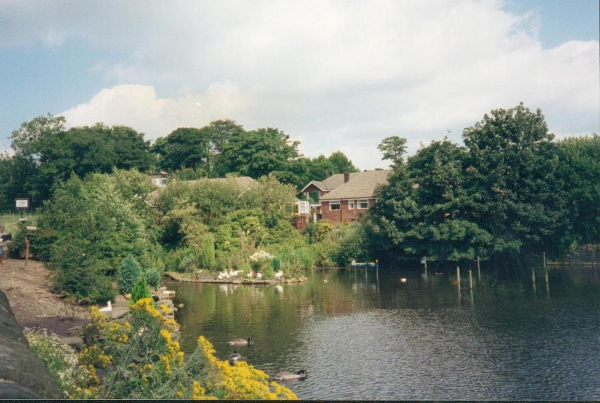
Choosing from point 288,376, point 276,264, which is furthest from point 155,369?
point 276,264

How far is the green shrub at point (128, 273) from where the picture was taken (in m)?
31.6

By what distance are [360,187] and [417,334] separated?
4362 cm

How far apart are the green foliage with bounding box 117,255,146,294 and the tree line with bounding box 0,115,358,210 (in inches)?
1554

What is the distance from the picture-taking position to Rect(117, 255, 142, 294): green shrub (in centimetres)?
3164

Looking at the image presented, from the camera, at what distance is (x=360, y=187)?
66812mm

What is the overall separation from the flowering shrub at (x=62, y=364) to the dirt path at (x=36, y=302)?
662cm

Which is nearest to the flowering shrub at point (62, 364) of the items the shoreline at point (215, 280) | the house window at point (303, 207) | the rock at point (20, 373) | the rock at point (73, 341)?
the rock at point (20, 373)

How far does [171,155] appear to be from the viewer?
101 m

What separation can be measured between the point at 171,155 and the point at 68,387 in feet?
309

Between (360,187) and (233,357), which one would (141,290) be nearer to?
(233,357)

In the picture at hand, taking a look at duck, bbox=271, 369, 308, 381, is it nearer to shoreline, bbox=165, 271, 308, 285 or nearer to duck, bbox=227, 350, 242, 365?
duck, bbox=227, 350, 242, 365

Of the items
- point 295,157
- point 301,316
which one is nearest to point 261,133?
point 295,157

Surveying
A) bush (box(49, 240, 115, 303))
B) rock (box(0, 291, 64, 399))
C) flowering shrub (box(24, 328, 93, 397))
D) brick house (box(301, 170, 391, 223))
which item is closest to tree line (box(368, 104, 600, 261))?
brick house (box(301, 170, 391, 223))

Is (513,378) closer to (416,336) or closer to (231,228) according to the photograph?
(416,336)
